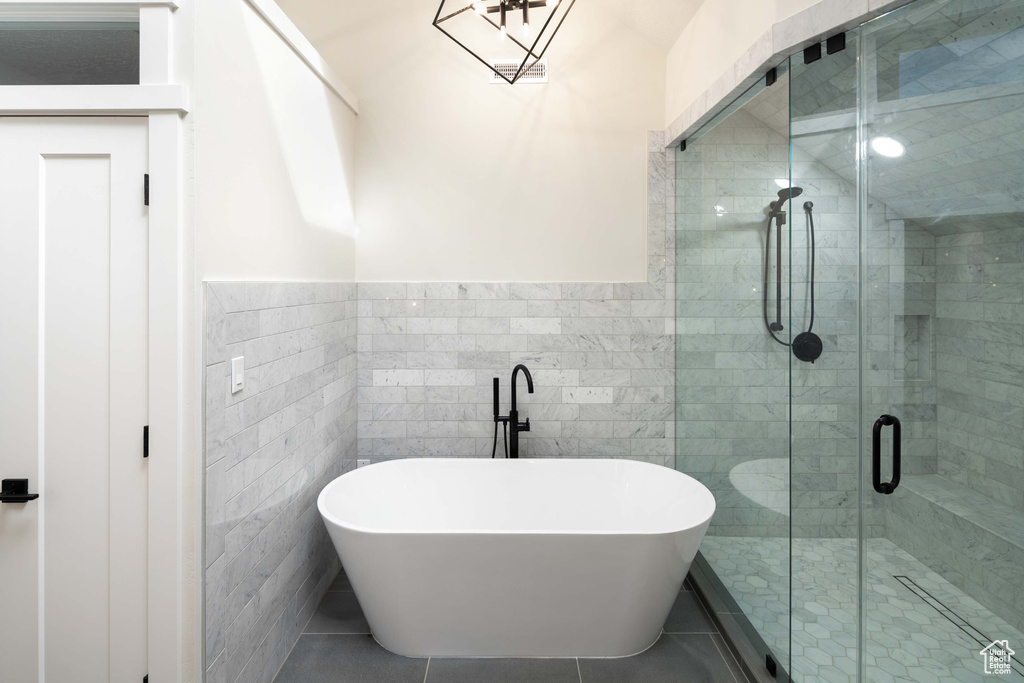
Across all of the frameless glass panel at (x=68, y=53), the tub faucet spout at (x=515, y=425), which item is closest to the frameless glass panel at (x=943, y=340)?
the tub faucet spout at (x=515, y=425)

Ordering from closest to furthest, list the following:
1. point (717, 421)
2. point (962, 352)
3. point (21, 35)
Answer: point (962, 352) < point (21, 35) < point (717, 421)

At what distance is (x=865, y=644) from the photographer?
1.70 metres

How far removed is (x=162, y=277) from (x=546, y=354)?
6.97ft

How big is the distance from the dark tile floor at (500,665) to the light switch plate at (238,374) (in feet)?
4.08

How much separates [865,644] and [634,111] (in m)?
2.86

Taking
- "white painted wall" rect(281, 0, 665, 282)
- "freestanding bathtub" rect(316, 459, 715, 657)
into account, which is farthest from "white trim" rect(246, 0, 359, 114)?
"freestanding bathtub" rect(316, 459, 715, 657)

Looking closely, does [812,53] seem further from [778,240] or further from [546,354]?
[546,354]

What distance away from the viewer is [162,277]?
5.33 feet

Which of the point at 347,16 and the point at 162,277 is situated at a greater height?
the point at 347,16

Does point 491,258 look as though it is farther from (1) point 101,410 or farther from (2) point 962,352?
(2) point 962,352

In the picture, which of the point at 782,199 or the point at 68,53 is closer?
the point at 68,53

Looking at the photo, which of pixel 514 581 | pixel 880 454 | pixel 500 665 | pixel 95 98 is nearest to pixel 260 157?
pixel 95 98

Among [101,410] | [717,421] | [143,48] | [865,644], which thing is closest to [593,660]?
[865,644]

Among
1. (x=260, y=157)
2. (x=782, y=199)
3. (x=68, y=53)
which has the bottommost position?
(x=782, y=199)
